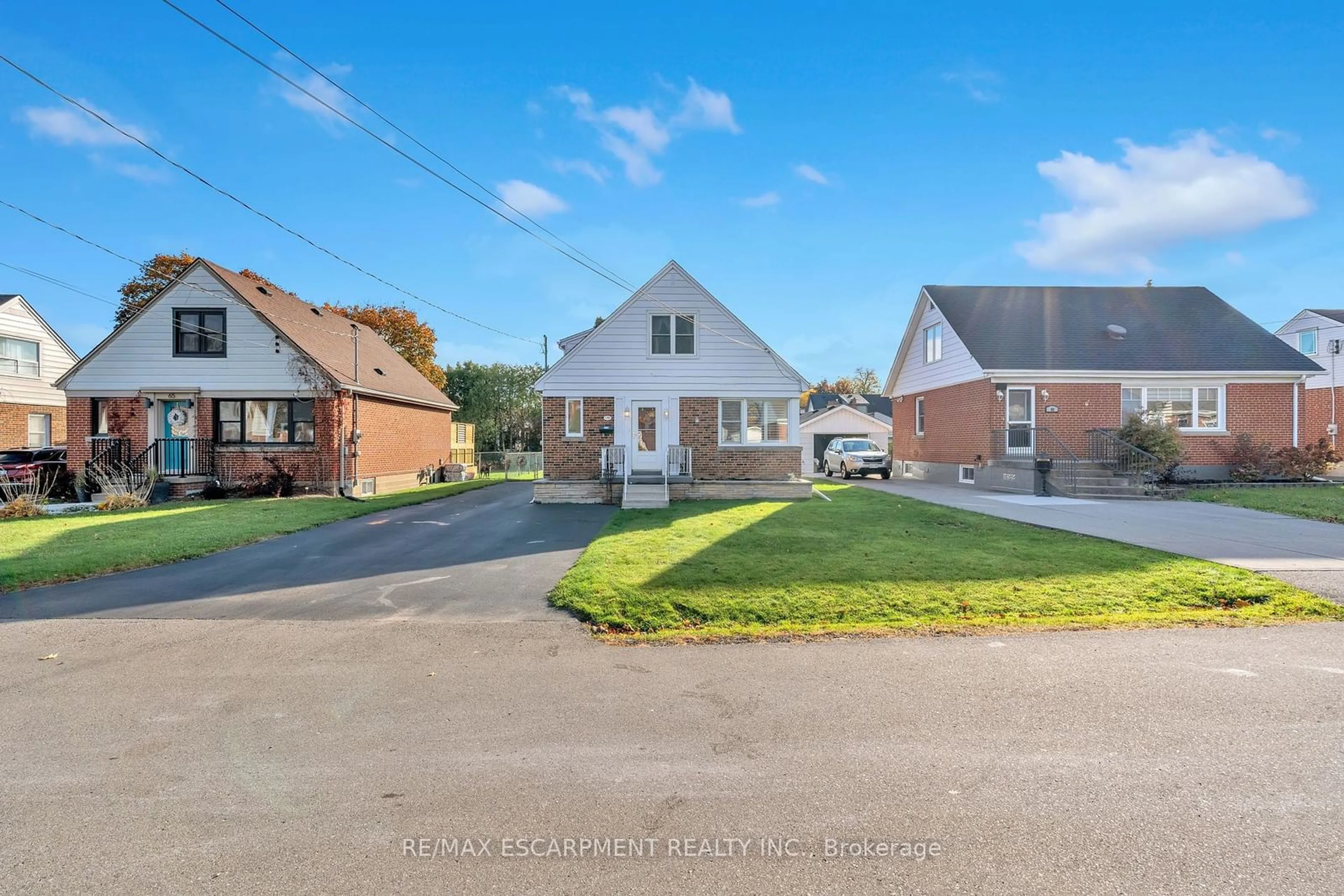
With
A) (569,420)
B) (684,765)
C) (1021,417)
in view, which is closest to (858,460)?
(1021,417)

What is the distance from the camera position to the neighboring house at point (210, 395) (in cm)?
2102

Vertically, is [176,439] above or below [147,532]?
above

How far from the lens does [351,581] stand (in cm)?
898

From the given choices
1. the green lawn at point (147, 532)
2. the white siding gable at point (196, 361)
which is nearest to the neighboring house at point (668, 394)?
the green lawn at point (147, 532)

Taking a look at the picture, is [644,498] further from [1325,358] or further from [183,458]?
[1325,358]

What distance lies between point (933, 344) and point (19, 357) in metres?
38.8

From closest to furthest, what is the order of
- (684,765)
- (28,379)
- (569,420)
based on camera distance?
(684,765) < (569,420) < (28,379)

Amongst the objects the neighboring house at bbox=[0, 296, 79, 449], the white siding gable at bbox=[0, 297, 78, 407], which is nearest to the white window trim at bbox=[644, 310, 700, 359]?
the white siding gable at bbox=[0, 297, 78, 407]

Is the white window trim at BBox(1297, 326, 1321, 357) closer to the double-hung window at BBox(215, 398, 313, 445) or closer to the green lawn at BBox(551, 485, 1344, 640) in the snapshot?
the green lawn at BBox(551, 485, 1344, 640)

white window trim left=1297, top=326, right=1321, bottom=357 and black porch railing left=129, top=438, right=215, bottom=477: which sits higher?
white window trim left=1297, top=326, right=1321, bottom=357

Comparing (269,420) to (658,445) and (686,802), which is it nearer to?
(658,445)

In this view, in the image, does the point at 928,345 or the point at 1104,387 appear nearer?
the point at 1104,387

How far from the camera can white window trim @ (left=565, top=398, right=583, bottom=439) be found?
63.8 feet

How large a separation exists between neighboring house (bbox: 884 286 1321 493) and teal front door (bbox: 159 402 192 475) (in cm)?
2559
